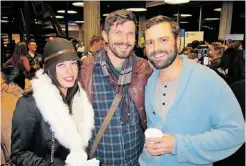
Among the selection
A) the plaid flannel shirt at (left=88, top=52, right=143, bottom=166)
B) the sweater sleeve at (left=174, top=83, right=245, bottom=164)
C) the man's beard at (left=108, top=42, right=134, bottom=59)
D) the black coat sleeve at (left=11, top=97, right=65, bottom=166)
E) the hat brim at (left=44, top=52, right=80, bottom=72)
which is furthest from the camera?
the man's beard at (left=108, top=42, right=134, bottom=59)

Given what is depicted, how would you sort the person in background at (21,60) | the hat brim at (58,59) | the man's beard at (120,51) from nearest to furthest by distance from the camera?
1. the hat brim at (58,59)
2. the man's beard at (120,51)
3. the person in background at (21,60)

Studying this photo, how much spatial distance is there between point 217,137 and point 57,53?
113cm

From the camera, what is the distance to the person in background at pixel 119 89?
1.94m

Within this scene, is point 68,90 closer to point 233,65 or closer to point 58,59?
point 58,59

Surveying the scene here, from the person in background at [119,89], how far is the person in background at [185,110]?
0.93 ft

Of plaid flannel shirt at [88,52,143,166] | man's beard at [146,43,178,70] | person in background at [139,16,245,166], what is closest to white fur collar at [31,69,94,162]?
plaid flannel shirt at [88,52,143,166]

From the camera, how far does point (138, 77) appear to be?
207cm

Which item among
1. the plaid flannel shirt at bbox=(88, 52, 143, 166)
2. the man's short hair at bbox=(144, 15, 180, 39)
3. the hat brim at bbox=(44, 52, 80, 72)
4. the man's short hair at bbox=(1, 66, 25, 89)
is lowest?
the plaid flannel shirt at bbox=(88, 52, 143, 166)

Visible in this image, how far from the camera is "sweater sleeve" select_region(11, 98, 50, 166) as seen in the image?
156 centimetres

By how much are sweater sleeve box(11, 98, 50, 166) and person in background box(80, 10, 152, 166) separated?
0.46m

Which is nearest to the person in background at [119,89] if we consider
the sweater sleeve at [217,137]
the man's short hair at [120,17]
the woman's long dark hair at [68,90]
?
the man's short hair at [120,17]

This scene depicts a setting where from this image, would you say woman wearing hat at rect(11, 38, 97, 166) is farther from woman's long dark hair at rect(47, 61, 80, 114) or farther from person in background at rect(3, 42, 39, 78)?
person in background at rect(3, 42, 39, 78)

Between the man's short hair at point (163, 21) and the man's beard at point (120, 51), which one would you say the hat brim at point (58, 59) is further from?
the man's short hair at point (163, 21)

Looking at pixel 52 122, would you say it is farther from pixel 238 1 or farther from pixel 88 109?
pixel 238 1
